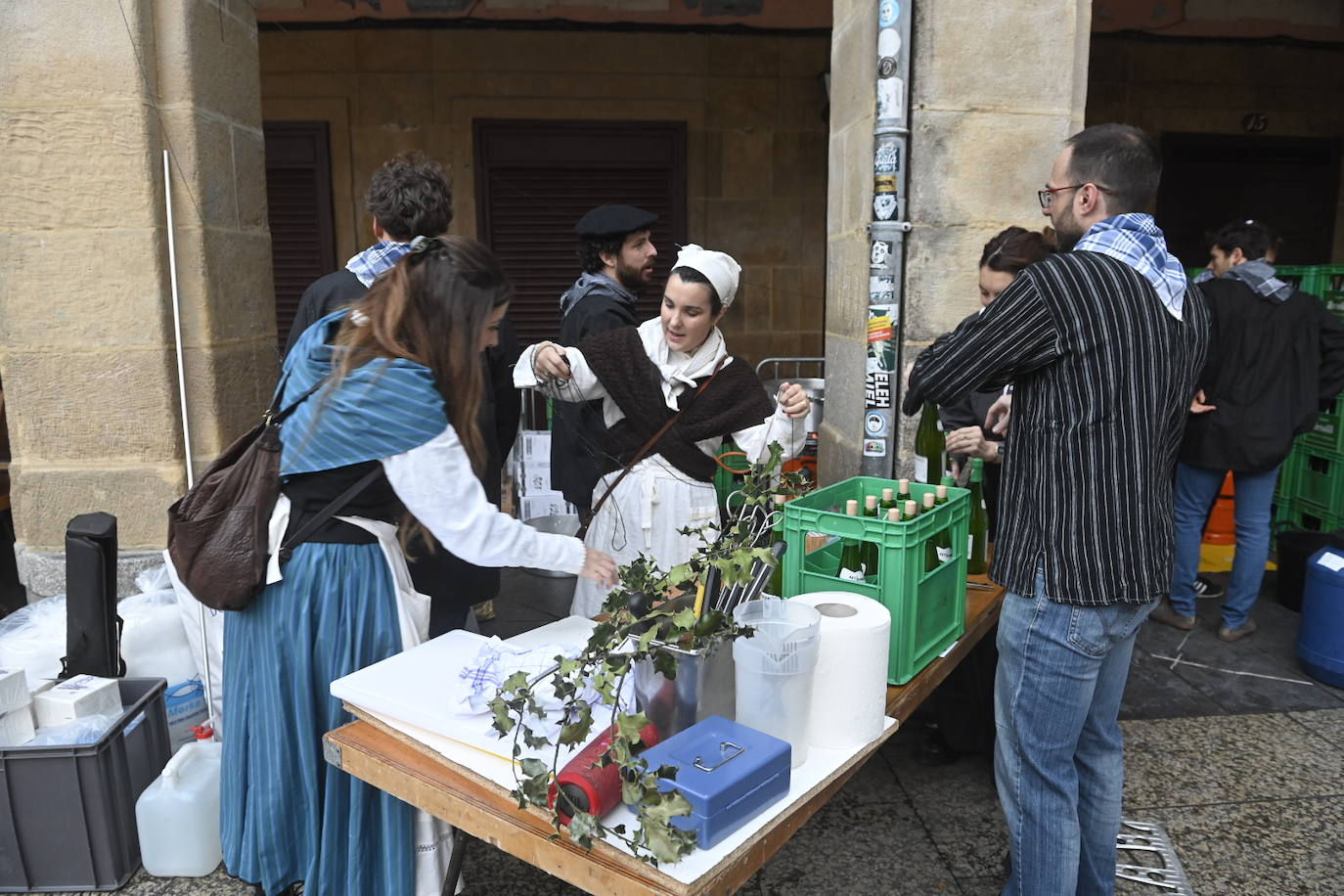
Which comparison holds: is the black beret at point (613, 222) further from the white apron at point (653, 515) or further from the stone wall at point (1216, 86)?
the stone wall at point (1216, 86)

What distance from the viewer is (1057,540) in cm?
209

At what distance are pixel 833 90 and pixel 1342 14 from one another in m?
5.13

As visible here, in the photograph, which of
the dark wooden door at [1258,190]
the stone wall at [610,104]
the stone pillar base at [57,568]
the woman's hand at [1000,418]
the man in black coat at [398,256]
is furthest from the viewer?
the dark wooden door at [1258,190]

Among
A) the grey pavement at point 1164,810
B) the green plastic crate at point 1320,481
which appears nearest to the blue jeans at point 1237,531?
the grey pavement at point 1164,810

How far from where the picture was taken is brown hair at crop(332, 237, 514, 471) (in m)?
2.01

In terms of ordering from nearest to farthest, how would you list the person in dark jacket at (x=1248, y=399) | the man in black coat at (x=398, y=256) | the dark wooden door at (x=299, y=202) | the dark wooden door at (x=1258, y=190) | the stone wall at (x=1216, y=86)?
the man in black coat at (x=398, y=256), the person in dark jacket at (x=1248, y=399), the dark wooden door at (x=299, y=202), the stone wall at (x=1216, y=86), the dark wooden door at (x=1258, y=190)

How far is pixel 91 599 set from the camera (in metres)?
2.85

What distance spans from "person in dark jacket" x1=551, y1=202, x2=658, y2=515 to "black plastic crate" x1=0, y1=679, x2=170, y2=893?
60.4 inches

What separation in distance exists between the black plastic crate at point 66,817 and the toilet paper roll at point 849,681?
2131mm

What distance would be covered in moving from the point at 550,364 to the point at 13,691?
5.87 feet

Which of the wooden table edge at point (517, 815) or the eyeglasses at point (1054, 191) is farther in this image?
the eyeglasses at point (1054, 191)

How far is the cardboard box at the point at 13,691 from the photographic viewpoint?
2.72 meters

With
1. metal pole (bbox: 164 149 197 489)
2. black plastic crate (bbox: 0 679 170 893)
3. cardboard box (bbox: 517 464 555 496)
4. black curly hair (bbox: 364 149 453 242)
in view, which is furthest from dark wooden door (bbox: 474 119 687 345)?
black plastic crate (bbox: 0 679 170 893)

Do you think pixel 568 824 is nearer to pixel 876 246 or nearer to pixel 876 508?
pixel 876 508
